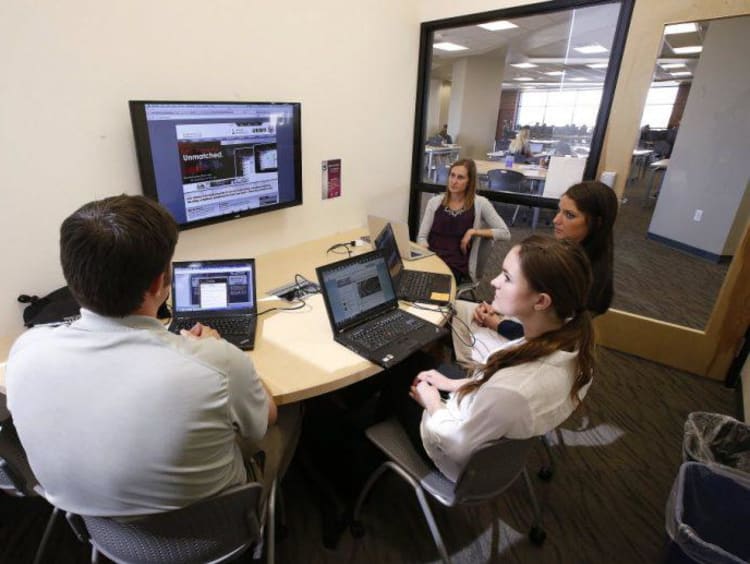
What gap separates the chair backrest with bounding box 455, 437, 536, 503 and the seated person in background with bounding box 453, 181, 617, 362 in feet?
1.92

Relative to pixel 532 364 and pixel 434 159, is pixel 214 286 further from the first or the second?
pixel 434 159

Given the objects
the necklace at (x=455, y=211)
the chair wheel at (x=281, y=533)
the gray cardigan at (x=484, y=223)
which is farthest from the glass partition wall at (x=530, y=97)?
the chair wheel at (x=281, y=533)

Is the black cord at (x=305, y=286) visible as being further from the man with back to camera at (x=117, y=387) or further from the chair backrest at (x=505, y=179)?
the chair backrest at (x=505, y=179)

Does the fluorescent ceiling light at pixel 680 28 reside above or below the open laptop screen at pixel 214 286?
above

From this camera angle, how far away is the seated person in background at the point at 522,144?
3.74 metres

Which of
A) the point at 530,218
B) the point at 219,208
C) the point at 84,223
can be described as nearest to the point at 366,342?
the point at 84,223

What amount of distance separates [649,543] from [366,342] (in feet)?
4.48

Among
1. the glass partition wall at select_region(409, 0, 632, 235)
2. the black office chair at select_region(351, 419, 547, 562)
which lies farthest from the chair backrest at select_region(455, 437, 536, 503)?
the glass partition wall at select_region(409, 0, 632, 235)

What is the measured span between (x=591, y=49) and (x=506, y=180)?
1.53 meters

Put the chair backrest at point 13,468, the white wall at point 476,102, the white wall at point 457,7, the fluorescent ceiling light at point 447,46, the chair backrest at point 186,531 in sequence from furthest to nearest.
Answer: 1. the white wall at point 476,102
2. the fluorescent ceiling light at point 447,46
3. the white wall at point 457,7
4. the chair backrest at point 13,468
5. the chair backrest at point 186,531

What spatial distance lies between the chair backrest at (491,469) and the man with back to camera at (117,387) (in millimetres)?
623

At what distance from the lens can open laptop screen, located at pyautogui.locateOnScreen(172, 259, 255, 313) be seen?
1573mm

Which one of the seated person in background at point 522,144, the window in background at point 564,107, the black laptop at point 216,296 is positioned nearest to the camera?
the black laptop at point 216,296

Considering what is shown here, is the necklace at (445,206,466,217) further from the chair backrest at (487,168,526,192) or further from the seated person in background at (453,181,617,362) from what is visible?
the chair backrest at (487,168,526,192)
